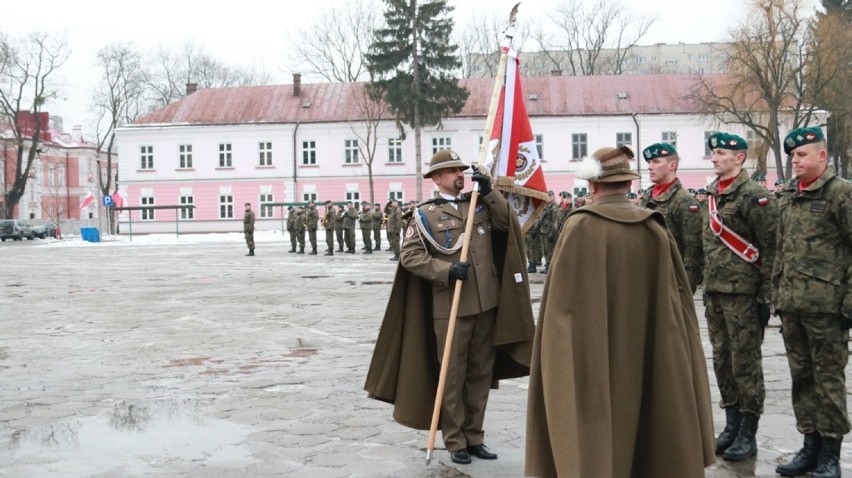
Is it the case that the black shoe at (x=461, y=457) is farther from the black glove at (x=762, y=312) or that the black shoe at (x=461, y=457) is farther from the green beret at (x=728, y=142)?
the green beret at (x=728, y=142)

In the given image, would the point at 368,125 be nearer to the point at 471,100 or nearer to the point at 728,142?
the point at 471,100

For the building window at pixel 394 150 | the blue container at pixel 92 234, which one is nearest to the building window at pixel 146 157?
the blue container at pixel 92 234

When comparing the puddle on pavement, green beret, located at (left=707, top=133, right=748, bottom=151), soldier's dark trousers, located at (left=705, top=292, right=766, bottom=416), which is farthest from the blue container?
soldier's dark trousers, located at (left=705, top=292, right=766, bottom=416)

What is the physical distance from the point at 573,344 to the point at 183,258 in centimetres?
2787

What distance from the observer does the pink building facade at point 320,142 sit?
54781 mm

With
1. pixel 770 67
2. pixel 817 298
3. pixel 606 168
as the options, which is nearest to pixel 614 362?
pixel 606 168

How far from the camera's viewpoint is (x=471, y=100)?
56.4 m

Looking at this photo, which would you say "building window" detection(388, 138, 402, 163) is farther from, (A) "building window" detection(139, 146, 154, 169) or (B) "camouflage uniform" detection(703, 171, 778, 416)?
(B) "camouflage uniform" detection(703, 171, 778, 416)

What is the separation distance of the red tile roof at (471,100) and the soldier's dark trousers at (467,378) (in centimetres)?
4915

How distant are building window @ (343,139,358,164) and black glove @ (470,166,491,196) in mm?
51479

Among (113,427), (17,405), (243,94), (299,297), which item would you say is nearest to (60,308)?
(299,297)

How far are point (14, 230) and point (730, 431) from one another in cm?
5850

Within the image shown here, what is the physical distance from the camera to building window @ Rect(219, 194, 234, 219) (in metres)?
57.8

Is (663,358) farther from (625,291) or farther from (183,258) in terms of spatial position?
(183,258)
